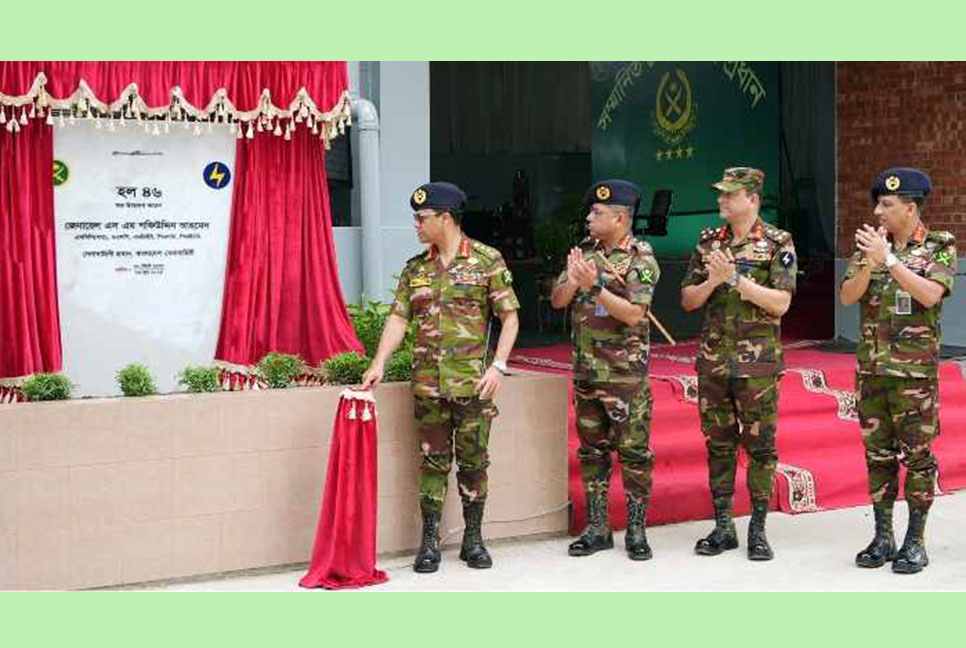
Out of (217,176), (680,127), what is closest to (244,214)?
(217,176)

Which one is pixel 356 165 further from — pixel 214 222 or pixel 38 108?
pixel 38 108

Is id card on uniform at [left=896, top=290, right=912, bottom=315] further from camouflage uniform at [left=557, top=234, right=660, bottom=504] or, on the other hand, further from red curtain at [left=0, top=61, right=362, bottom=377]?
red curtain at [left=0, top=61, right=362, bottom=377]

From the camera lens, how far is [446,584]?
18.8ft

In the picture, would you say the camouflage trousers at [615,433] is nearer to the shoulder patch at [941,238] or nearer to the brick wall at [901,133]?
the shoulder patch at [941,238]

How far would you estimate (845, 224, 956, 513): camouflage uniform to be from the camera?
19.0 feet

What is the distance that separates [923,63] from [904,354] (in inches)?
227

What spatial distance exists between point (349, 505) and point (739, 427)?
1.88 metres

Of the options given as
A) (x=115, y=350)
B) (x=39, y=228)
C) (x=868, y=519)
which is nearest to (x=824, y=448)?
(x=868, y=519)

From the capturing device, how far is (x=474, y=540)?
19.8ft

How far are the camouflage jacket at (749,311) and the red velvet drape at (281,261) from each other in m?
2.09

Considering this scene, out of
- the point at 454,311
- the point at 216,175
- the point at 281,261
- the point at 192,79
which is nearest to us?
the point at 454,311

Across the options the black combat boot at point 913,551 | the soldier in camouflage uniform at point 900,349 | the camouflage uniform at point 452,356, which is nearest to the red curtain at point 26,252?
the camouflage uniform at point 452,356

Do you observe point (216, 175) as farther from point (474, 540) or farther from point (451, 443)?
point (474, 540)

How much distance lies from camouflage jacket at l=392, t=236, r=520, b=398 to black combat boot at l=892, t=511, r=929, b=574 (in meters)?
2.02
